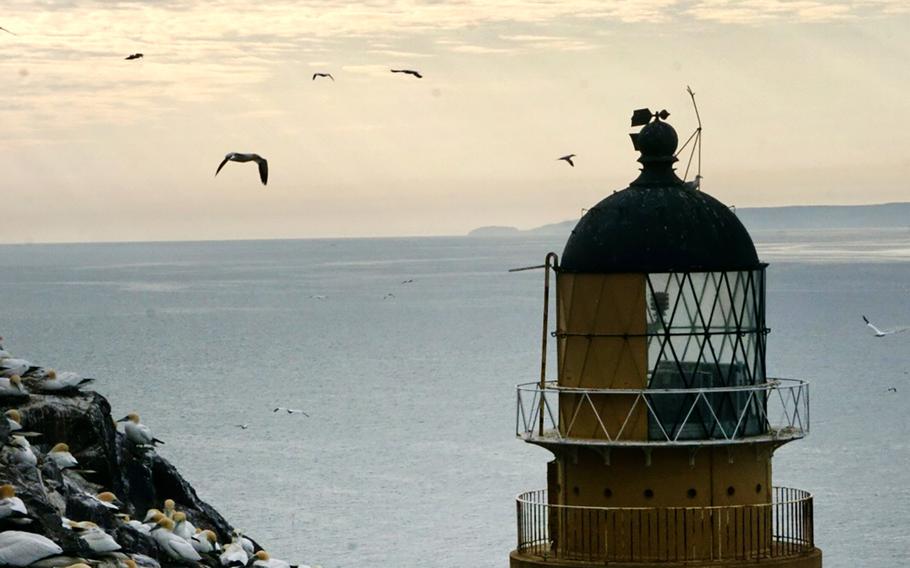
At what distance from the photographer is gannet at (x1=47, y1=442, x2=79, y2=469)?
14.7 metres

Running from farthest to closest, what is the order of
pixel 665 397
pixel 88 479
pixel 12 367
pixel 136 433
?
pixel 665 397
pixel 136 433
pixel 12 367
pixel 88 479

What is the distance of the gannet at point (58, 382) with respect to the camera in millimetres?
16656

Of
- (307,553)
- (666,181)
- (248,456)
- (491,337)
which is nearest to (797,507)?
(666,181)

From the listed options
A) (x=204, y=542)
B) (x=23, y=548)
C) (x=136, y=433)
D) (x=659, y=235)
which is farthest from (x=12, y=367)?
(x=659, y=235)

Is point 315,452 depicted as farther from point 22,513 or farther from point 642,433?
point 22,513

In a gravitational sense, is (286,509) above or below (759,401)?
below

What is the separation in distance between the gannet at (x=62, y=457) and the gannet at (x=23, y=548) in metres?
2.47

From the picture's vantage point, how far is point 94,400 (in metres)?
16.4

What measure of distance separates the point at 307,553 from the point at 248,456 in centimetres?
2294

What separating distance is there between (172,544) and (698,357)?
6197mm

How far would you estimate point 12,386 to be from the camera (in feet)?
52.4

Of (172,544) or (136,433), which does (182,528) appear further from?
(136,433)

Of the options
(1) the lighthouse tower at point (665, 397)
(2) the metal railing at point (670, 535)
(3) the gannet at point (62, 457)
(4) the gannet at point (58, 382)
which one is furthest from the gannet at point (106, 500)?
(2) the metal railing at point (670, 535)

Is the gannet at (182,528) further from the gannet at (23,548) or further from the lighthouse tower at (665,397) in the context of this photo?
the lighthouse tower at (665,397)
